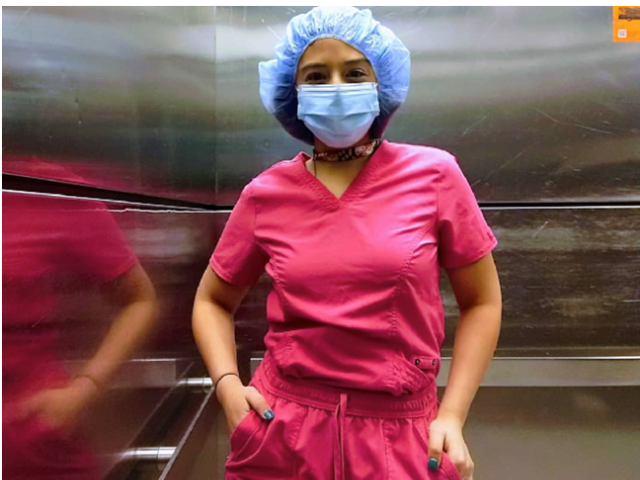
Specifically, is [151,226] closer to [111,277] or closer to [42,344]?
[111,277]

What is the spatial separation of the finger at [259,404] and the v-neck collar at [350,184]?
280 mm

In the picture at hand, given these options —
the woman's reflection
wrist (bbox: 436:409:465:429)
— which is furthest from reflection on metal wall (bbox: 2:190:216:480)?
wrist (bbox: 436:409:465:429)

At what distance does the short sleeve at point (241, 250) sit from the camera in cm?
87

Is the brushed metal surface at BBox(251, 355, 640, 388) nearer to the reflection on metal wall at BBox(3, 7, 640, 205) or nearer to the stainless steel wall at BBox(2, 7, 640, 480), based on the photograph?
the stainless steel wall at BBox(2, 7, 640, 480)

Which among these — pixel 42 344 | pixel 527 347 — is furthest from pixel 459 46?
pixel 42 344

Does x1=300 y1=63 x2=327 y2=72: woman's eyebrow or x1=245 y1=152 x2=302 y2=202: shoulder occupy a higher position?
x1=300 y1=63 x2=327 y2=72: woman's eyebrow

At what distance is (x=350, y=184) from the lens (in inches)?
32.1

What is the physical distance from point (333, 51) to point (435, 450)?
0.54 m

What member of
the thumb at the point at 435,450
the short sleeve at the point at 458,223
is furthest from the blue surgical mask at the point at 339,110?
the thumb at the point at 435,450

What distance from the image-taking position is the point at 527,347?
4.92ft

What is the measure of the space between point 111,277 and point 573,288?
3.80 ft

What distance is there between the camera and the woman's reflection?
55cm

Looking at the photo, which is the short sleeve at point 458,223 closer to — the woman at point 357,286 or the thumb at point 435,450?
the woman at point 357,286

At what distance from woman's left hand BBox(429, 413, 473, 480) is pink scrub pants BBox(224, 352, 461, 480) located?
0.01 m
